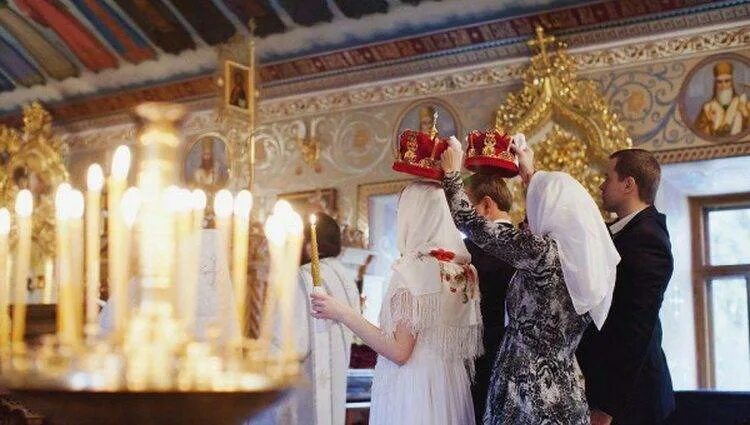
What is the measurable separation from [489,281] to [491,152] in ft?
1.77

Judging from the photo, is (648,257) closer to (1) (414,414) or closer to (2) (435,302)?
(2) (435,302)

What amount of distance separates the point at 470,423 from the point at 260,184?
6.92 m

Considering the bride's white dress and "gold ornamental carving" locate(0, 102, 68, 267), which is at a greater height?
"gold ornamental carving" locate(0, 102, 68, 267)

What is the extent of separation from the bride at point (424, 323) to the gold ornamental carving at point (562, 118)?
4.69 m

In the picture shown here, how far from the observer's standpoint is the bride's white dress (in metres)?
3.65

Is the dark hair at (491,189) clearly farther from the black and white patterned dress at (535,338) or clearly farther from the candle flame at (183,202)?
the candle flame at (183,202)

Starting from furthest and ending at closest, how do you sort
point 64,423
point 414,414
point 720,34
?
point 720,34 < point 414,414 < point 64,423

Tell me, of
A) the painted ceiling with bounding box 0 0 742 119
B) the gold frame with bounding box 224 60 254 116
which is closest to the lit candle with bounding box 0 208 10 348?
the painted ceiling with bounding box 0 0 742 119

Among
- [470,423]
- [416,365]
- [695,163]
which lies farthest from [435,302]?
[695,163]

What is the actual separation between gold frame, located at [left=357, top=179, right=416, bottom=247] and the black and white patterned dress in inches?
233

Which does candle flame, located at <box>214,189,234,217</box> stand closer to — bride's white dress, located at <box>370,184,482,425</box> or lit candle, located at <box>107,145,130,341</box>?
lit candle, located at <box>107,145,130,341</box>

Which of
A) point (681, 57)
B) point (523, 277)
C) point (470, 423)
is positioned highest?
point (681, 57)

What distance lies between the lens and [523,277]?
139 inches

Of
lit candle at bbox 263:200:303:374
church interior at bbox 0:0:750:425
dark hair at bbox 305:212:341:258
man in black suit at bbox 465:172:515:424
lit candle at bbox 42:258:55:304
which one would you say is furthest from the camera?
lit candle at bbox 42:258:55:304
